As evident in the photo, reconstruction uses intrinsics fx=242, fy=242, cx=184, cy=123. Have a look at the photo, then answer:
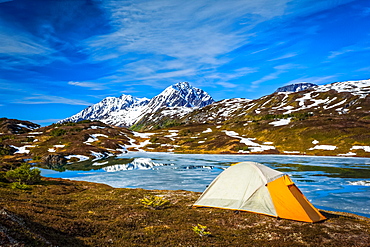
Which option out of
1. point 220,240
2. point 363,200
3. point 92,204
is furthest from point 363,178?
point 92,204

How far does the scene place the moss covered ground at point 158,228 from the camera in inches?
475

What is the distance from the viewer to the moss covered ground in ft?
39.6

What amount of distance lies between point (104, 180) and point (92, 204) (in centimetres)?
2667

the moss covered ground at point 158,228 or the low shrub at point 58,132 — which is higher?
the low shrub at point 58,132

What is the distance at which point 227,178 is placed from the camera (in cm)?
2505

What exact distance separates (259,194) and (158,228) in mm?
10125

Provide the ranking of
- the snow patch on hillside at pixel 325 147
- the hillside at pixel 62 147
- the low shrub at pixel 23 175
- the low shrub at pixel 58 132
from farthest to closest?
1. the low shrub at pixel 58 132
2. the snow patch on hillside at pixel 325 147
3. the hillside at pixel 62 147
4. the low shrub at pixel 23 175

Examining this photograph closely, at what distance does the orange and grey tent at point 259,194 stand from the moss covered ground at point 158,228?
87 cm

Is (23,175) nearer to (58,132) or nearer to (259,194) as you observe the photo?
(259,194)

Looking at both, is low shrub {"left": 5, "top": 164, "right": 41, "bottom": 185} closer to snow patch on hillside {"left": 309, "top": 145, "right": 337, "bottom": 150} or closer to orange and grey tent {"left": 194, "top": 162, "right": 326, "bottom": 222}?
orange and grey tent {"left": 194, "top": 162, "right": 326, "bottom": 222}

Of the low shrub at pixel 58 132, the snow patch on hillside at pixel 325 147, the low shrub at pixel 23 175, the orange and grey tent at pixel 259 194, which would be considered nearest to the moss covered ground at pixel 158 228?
the orange and grey tent at pixel 259 194

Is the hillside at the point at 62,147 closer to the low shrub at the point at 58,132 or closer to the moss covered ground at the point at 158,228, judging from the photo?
the low shrub at the point at 58,132

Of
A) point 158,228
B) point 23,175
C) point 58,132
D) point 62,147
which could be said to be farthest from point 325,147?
point 58,132

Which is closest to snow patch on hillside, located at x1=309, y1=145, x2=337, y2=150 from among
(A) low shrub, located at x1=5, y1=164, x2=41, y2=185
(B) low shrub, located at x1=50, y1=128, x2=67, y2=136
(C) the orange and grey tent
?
(C) the orange and grey tent
